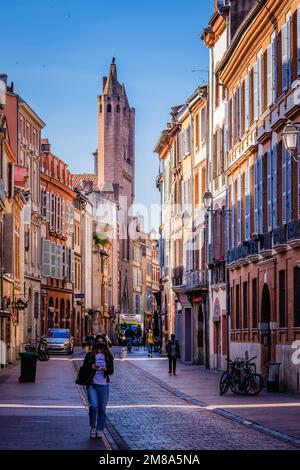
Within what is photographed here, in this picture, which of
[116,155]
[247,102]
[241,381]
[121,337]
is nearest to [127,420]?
[241,381]

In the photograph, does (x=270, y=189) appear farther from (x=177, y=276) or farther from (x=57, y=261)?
(x=57, y=261)

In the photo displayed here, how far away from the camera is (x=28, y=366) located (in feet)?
136

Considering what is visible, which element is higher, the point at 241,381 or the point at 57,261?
the point at 57,261

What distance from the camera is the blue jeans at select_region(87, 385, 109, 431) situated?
21.4m

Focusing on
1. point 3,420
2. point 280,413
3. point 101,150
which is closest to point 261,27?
point 280,413

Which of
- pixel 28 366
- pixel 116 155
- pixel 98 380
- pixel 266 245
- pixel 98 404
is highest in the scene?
pixel 116 155

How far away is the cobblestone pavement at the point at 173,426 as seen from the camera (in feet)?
64.8

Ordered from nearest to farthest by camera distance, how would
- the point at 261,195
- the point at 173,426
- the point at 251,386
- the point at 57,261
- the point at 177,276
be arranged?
the point at 173,426, the point at 251,386, the point at 261,195, the point at 177,276, the point at 57,261

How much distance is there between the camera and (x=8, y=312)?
184ft

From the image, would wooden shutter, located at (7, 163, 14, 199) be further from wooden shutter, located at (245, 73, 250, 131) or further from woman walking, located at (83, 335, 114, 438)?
woman walking, located at (83, 335, 114, 438)

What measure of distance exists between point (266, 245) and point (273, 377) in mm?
5244

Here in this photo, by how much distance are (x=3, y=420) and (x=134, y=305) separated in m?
148

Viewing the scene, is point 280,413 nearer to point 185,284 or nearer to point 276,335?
point 276,335

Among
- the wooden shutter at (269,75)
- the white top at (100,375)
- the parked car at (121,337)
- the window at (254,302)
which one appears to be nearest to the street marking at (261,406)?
the white top at (100,375)
